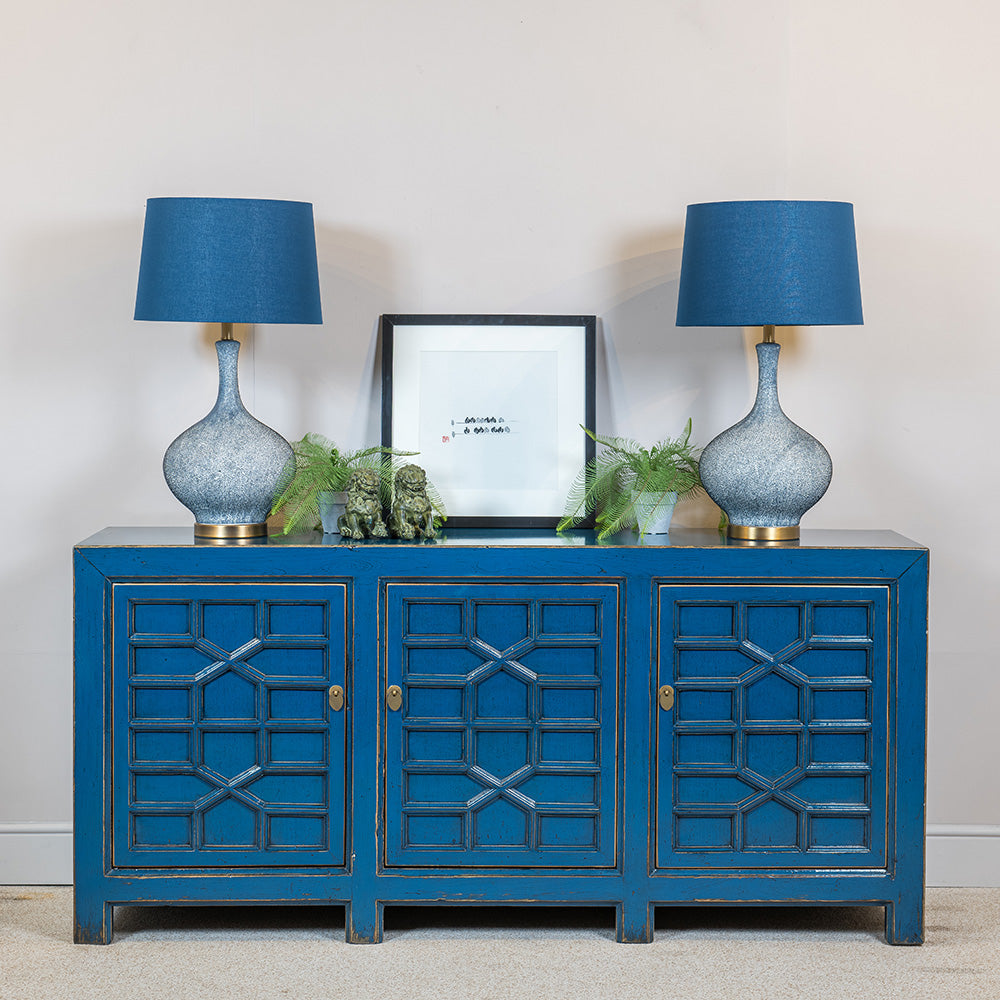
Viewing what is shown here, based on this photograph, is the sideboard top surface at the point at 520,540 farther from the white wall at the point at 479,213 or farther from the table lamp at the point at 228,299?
the white wall at the point at 479,213

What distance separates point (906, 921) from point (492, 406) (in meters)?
1.44

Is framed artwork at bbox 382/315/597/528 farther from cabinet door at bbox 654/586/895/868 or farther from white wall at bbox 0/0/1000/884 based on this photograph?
cabinet door at bbox 654/586/895/868

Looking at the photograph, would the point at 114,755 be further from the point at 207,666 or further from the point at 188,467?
the point at 188,467

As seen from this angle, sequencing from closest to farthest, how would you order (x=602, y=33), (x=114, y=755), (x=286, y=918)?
1. (x=114, y=755)
2. (x=286, y=918)
3. (x=602, y=33)

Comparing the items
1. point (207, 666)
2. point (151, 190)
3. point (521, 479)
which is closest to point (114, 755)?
point (207, 666)

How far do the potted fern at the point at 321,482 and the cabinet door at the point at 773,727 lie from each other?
72 centimetres

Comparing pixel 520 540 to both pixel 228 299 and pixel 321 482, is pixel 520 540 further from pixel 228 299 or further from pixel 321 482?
pixel 228 299

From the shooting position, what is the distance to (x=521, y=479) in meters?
2.66

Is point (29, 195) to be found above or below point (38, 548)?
above

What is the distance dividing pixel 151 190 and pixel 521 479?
1.11 metres

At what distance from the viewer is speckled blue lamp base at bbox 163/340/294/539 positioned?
237 centimetres

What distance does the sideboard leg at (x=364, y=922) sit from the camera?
232 cm

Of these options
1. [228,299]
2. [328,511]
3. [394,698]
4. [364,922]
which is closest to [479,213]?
[228,299]

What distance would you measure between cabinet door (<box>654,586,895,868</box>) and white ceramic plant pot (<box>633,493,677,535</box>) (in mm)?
190
